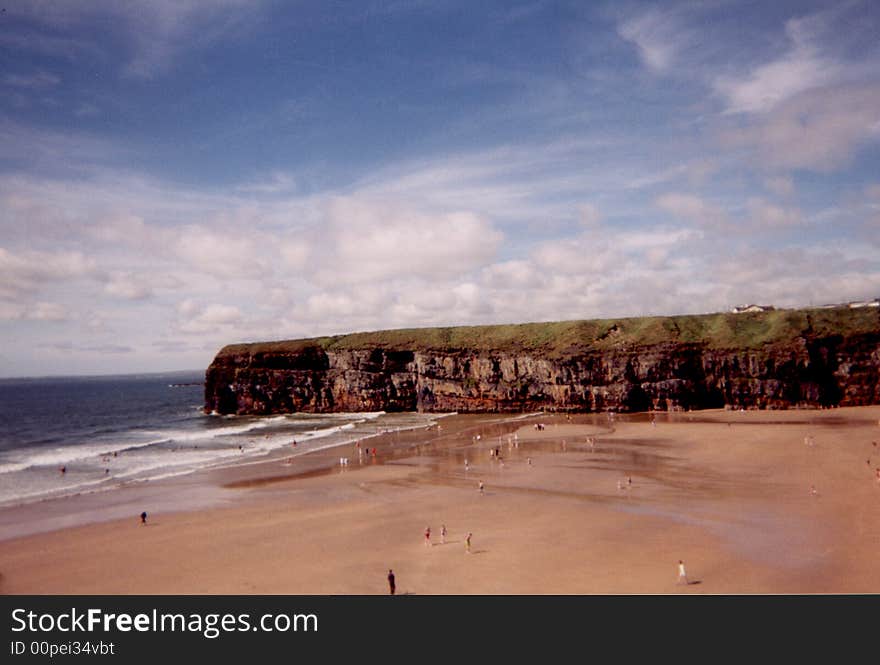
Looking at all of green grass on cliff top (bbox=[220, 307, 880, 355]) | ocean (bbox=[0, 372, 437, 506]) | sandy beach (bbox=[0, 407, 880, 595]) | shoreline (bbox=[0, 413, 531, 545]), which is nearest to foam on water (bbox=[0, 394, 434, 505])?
ocean (bbox=[0, 372, 437, 506])

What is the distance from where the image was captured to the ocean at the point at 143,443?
40.3 meters

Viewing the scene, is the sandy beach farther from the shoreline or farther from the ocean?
the ocean

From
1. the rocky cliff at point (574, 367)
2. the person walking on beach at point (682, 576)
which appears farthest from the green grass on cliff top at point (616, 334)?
the person walking on beach at point (682, 576)

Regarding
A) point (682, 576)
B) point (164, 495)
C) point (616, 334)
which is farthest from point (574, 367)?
point (682, 576)

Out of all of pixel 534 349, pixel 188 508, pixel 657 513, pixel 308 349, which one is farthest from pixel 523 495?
pixel 308 349

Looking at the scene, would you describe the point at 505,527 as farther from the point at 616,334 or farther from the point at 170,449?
the point at 616,334

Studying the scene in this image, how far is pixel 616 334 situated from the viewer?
73625mm

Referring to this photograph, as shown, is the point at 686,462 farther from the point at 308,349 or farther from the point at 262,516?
the point at 308,349

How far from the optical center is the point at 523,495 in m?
31.9

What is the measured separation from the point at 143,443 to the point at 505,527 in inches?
1891
